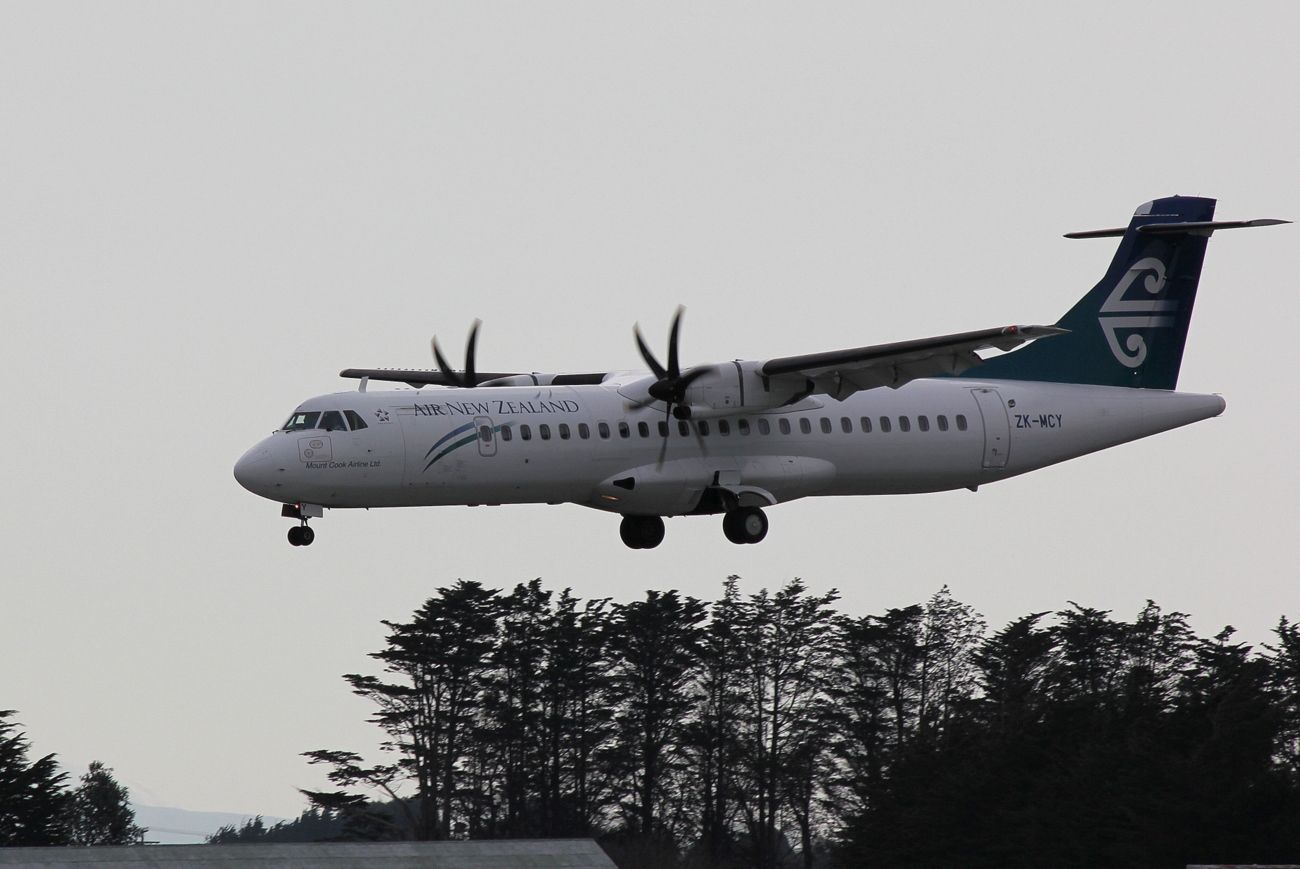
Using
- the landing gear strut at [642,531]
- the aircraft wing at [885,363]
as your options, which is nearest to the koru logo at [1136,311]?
the aircraft wing at [885,363]

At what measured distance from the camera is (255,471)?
126 ft

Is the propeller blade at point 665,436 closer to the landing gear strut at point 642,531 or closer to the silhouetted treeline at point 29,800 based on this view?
the landing gear strut at point 642,531

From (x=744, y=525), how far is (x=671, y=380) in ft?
11.5

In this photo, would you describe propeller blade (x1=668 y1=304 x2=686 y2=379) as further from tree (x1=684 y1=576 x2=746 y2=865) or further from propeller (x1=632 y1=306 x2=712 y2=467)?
tree (x1=684 y1=576 x2=746 y2=865)

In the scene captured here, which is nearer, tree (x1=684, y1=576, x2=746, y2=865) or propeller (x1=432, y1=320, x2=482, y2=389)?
propeller (x1=432, y1=320, x2=482, y2=389)

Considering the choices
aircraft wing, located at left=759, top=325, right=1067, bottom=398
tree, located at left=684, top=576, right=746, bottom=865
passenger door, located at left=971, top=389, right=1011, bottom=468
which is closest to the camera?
aircraft wing, located at left=759, top=325, right=1067, bottom=398

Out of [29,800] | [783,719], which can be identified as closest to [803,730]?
[783,719]

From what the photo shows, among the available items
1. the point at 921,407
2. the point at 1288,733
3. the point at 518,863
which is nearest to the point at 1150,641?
the point at 1288,733

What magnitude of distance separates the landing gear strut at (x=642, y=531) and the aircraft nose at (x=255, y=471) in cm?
867

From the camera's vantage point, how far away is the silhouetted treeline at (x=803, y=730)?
5309cm

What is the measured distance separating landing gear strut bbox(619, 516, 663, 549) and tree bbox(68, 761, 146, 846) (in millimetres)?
24813

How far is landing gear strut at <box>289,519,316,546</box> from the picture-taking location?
38.9 meters

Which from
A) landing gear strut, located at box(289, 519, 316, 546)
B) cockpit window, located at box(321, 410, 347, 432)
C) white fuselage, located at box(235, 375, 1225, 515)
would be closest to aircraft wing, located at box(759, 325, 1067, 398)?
white fuselage, located at box(235, 375, 1225, 515)

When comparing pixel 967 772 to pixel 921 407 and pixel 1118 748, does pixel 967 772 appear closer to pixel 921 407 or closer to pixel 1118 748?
pixel 1118 748
